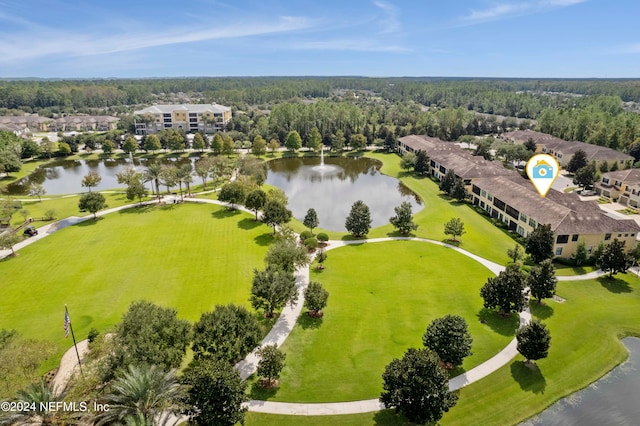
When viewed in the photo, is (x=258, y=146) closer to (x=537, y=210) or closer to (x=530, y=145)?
(x=530, y=145)

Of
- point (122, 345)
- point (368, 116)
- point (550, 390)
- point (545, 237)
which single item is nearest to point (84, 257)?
point (122, 345)

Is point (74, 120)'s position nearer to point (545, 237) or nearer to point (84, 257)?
point (84, 257)

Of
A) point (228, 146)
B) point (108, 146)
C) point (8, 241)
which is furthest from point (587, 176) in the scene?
point (108, 146)

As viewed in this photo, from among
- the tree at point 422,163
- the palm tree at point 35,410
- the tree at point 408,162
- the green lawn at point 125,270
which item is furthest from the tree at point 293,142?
the palm tree at point 35,410

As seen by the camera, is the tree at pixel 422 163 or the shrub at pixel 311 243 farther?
the tree at pixel 422 163

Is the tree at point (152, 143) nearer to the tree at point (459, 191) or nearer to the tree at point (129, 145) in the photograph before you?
the tree at point (129, 145)

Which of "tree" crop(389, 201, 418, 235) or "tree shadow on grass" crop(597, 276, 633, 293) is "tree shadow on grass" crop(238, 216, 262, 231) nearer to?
"tree" crop(389, 201, 418, 235)

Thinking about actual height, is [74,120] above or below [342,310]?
above
